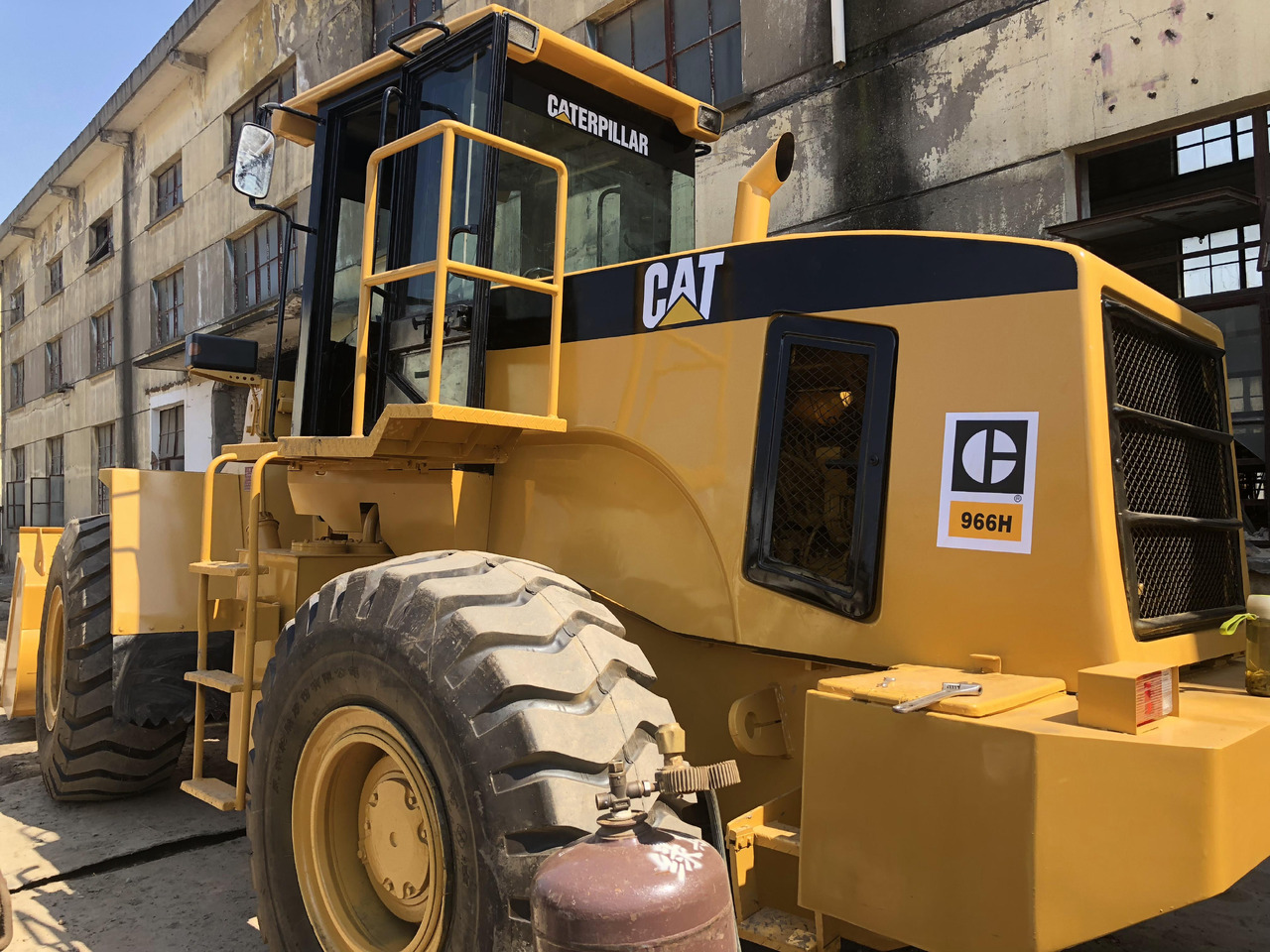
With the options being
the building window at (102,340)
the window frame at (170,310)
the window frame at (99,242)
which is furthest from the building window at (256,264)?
the window frame at (99,242)

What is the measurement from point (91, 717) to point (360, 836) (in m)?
2.69

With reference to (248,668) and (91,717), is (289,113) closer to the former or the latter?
(248,668)

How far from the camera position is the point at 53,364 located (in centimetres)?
2567

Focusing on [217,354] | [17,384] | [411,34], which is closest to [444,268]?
[411,34]

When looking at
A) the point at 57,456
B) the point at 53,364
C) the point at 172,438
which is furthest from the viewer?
the point at 53,364

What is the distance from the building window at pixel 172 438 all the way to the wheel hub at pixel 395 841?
53.6ft

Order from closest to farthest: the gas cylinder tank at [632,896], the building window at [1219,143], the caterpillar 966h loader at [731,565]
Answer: the gas cylinder tank at [632,896] → the caterpillar 966h loader at [731,565] → the building window at [1219,143]

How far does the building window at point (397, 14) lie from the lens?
12562mm

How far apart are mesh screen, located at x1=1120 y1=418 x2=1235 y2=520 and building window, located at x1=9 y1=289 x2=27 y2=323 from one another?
31.4 meters

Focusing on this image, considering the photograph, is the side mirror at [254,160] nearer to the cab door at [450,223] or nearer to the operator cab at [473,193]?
the operator cab at [473,193]

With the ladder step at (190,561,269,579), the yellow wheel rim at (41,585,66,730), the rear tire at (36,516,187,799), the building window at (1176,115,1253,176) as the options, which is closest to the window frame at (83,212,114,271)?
the yellow wheel rim at (41,585,66,730)

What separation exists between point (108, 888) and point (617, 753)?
9.75ft

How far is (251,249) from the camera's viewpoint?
655 inches

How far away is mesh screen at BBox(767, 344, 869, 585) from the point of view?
2676mm
